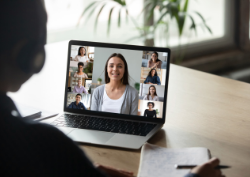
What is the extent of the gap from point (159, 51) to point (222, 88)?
0.50 meters

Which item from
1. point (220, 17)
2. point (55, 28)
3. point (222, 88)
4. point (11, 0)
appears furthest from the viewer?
point (220, 17)

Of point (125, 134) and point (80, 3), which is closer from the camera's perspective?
point (125, 134)

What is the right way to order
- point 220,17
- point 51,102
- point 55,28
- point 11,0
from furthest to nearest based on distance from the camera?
point 220,17, point 55,28, point 51,102, point 11,0

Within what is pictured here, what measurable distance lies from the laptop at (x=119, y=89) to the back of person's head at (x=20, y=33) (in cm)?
56

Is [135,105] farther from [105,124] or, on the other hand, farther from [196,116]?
[196,116]

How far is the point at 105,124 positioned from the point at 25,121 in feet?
1.83

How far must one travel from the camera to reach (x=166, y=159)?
2.62 ft

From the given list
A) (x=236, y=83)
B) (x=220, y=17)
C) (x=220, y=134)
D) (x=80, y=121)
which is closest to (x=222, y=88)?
(x=236, y=83)

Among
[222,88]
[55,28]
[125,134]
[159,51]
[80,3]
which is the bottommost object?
[125,134]

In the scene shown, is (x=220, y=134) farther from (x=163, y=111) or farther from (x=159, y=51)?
(x=159, y=51)

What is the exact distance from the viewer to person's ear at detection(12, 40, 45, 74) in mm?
417

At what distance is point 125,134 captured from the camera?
93 centimetres

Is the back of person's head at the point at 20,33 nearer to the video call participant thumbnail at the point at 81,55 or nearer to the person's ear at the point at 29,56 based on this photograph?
the person's ear at the point at 29,56

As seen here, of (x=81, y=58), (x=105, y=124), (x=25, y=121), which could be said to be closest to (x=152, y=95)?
(x=105, y=124)
